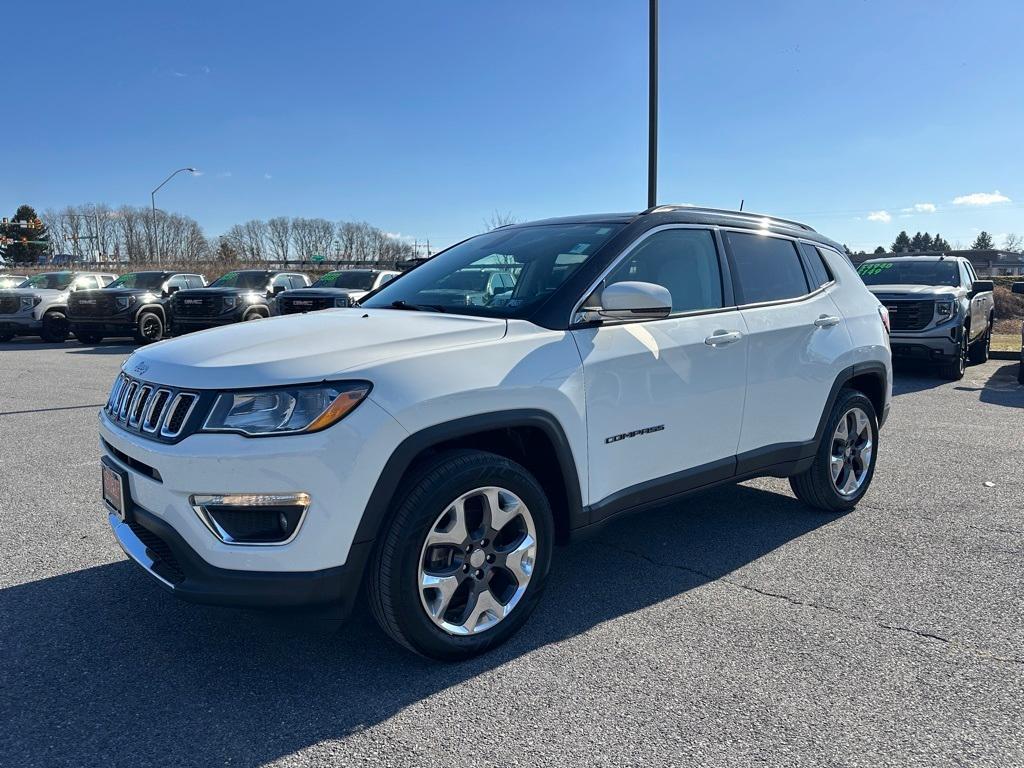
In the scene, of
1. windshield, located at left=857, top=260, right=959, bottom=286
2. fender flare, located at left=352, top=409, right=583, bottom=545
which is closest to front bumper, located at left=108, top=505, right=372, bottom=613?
fender flare, located at left=352, top=409, right=583, bottom=545

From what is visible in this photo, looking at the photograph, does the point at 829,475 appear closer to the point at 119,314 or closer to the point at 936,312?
the point at 936,312

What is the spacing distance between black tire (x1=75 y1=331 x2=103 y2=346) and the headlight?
16.5 m

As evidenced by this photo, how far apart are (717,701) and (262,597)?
5.29 ft

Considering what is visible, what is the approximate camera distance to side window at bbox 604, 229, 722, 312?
12.3ft

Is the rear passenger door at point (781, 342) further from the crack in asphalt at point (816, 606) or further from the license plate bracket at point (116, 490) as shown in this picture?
the license plate bracket at point (116, 490)

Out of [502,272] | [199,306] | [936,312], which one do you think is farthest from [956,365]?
[199,306]

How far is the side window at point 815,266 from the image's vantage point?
476cm

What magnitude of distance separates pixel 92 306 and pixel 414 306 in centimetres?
1522

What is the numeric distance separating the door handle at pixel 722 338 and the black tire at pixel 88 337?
16543 mm

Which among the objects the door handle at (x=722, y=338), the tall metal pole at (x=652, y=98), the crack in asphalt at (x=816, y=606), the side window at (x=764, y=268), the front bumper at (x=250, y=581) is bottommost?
the crack in asphalt at (x=816, y=606)

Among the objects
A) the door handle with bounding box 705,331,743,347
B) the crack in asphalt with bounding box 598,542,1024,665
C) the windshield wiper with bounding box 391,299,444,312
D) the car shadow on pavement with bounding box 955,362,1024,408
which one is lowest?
the car shadow on pavement with bounding box 955,362,1024,408

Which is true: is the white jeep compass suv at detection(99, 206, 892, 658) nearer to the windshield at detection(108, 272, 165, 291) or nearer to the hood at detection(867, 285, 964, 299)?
the hood at detection(867, 285, 964, 299)

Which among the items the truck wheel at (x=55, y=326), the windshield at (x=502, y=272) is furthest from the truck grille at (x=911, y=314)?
the truck wheel at (x=55, y=326)

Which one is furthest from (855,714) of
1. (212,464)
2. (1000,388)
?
(1000,388)
